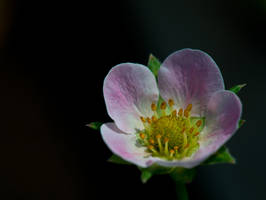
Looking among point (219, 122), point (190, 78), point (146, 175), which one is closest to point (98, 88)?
point (190, 78)

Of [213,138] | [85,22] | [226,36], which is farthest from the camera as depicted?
[85,22]

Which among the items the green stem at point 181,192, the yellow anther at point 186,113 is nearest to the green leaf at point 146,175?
the green stem at point 181,192

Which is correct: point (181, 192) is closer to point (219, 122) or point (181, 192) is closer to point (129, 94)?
point (219, 122)

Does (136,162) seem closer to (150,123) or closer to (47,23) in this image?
(150,123)

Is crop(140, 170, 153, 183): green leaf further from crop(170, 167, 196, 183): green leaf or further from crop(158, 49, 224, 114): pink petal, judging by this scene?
crop(158, 49, 224, 114): pink petal

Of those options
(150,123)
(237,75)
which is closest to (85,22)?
(237,75)

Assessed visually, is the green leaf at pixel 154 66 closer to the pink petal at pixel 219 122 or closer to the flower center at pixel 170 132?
the flower center at pixel 170 132
